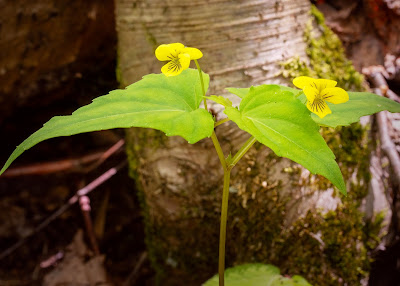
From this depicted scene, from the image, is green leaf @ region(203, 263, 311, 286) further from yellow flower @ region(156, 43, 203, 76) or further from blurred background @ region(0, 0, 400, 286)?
yellow flower @ region(156, 43, 203, 76)

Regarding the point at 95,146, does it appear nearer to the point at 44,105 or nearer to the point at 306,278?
the point at 44,105

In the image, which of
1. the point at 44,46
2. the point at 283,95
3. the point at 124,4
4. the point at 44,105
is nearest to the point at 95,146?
the point at 44,105

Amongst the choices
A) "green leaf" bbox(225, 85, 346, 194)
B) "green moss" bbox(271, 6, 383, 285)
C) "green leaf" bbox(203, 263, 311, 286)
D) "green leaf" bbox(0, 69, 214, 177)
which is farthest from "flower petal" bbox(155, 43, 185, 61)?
"green leaf" bbox(203, 263, 311, 286)

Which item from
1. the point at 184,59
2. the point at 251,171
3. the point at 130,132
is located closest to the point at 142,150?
the point at 130,132

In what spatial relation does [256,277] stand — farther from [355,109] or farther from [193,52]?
[193,52]

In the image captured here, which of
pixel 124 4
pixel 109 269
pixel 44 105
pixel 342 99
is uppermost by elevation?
pixel 124 4

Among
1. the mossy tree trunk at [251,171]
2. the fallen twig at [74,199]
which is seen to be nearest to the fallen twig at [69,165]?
the fallen twig at [74,199]
